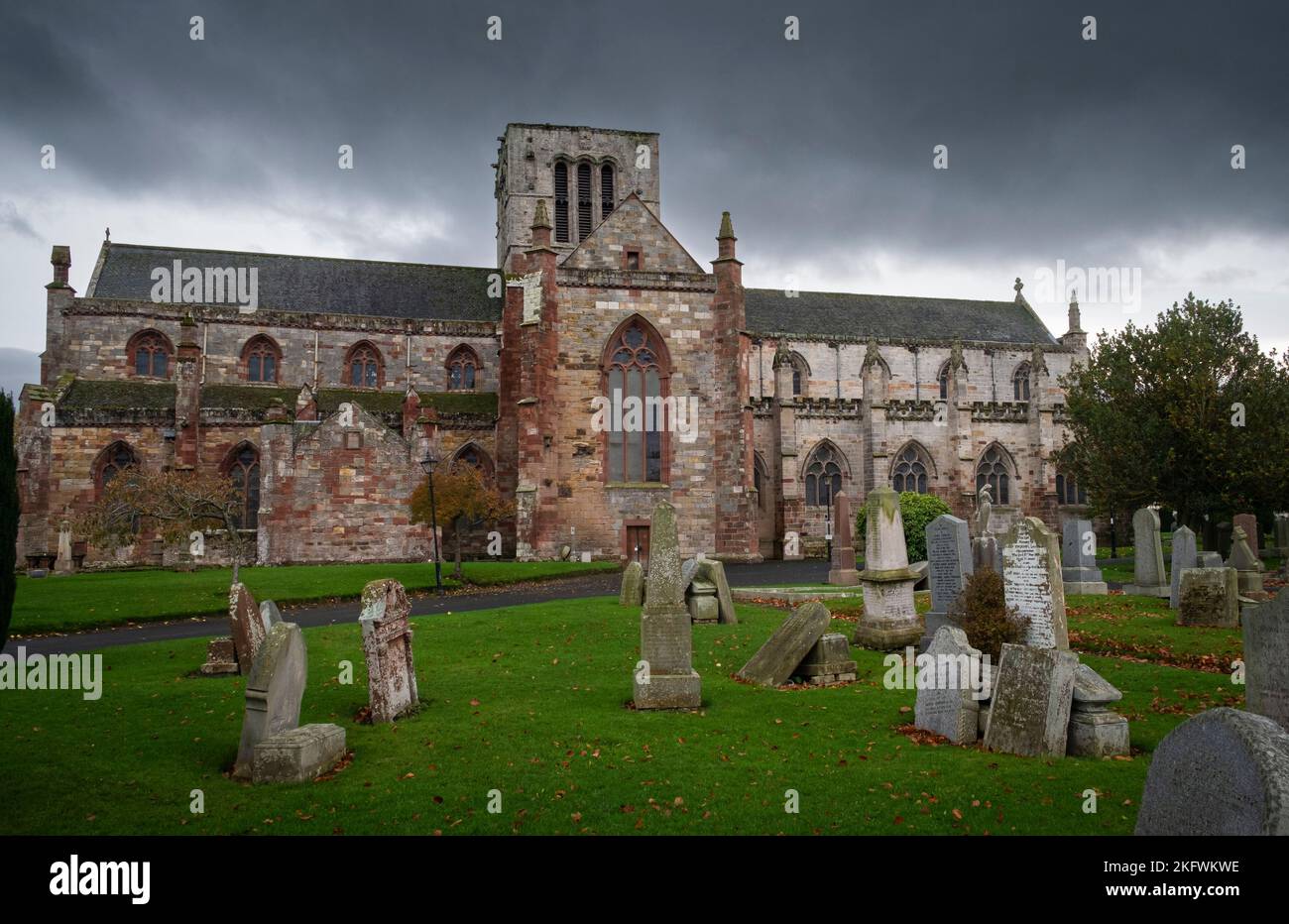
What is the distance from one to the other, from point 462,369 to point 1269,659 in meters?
39.9

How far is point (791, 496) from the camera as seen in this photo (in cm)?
3866

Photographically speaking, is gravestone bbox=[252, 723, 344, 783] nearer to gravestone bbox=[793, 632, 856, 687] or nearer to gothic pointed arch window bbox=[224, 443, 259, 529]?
gravestone bbox=[793, 632, 856, 687]

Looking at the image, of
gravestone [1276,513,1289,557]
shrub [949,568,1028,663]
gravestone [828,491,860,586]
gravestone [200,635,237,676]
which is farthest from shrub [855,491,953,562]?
gravestone [200,635,237,676]

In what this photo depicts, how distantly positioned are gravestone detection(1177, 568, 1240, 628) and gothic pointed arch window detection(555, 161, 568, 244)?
39006 mm

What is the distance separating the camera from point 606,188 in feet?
160

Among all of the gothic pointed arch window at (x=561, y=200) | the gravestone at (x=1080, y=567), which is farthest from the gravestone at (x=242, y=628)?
the gothic pointed arch window at (x=561, y=200)

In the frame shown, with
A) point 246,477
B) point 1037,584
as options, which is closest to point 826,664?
point 1037,584

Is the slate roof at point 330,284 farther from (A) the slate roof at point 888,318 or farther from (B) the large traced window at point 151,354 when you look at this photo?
(A) the slate roof at point 888,318

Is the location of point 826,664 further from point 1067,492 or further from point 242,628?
point 1067,492

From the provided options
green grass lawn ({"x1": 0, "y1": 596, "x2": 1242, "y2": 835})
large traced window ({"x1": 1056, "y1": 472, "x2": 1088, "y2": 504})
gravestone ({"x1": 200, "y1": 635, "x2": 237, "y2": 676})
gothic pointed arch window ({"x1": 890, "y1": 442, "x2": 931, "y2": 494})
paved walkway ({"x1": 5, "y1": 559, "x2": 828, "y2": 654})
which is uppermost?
gothic pointed arch window ({"x1": 890, "y1": 442, "x2": 931, "y2": 494})

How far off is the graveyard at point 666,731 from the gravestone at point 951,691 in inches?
1.2

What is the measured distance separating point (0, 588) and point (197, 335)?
1427 inches

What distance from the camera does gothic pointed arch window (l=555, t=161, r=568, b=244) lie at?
48.0m
